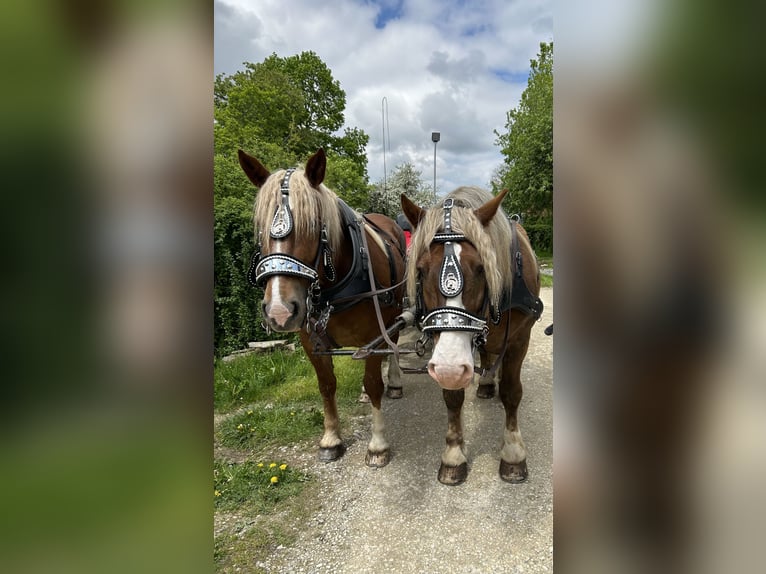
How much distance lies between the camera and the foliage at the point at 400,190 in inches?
661

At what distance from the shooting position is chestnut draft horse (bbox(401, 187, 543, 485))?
182cm

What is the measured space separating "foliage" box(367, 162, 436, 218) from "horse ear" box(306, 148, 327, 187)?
14236mm

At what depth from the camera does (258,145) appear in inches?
412

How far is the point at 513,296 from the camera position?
2.44m

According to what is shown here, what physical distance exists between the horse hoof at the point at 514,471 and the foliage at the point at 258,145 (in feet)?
14.0

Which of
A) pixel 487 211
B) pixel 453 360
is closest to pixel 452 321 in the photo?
pixel 453 360

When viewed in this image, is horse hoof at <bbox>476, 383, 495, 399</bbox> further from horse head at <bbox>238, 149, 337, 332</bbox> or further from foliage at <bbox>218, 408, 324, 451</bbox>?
horse head at <bbox>238, 149, 337, 332</bbox>

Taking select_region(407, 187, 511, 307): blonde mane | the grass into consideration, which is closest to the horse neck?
select_region(407, 187, 511, 307): blonde mane

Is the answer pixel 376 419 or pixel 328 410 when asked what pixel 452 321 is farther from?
pixel 328 410
